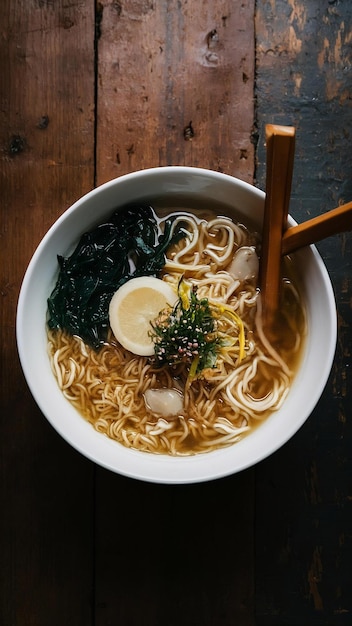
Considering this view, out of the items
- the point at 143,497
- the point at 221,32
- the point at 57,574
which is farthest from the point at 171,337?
the point at 221,32

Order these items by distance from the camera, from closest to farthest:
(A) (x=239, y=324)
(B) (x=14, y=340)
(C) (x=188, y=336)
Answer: (C) (x=188, y=336), (A) (x=239, y=324), (B) (x=14, y=340)

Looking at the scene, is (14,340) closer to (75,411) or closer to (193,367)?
(75,411)

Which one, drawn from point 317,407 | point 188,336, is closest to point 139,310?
point 188,336

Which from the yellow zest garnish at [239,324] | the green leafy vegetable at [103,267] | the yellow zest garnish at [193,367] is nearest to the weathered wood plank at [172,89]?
the green leafy vegetable at [103,267]

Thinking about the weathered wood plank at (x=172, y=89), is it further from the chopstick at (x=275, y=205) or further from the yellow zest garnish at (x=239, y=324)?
the yellow zest garnish at (x=239, y=324)

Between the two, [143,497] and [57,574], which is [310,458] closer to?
[143,497]
